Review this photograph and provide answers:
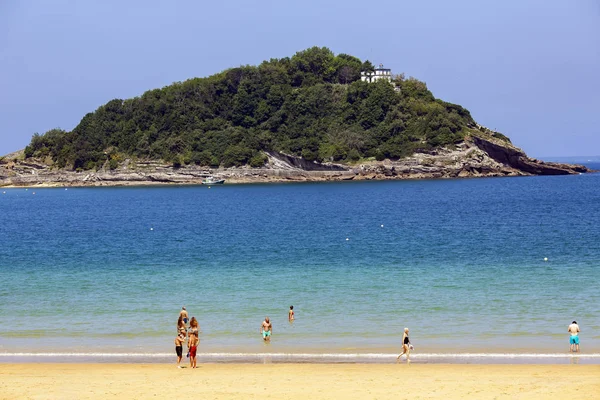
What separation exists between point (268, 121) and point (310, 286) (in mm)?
122400

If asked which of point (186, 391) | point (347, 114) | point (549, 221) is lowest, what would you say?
point (186, 391)

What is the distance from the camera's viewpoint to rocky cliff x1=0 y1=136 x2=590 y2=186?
14262 centimetres

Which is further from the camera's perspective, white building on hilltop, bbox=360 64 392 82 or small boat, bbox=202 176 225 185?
white building on hilltop, bbox=360 64 392 82

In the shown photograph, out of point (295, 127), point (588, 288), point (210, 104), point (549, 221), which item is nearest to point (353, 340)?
point (588, 288)

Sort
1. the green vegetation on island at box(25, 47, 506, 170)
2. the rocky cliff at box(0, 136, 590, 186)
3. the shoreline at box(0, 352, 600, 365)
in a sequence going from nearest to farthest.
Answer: the shoreline at box(0, 352, 600, 365)
the rocky cliff at box(0, 136, 590, 186)
the green vegetation on island at box(25, 47, 506, 170)

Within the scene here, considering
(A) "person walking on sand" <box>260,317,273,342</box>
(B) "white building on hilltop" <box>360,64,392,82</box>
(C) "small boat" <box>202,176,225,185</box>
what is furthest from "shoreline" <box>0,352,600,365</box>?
(B) "white building on hilltop" <box>360,64,392,82</box>

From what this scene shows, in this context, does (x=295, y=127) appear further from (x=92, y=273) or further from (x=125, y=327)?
(x=125, y=327)

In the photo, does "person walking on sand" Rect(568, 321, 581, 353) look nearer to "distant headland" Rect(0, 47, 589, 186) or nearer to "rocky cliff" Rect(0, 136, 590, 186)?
"distant headland" Rect(0, 47, 589, 186)

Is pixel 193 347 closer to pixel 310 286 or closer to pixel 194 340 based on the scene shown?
pixel 194 340

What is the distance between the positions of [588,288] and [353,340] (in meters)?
12.8

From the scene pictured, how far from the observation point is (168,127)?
157m

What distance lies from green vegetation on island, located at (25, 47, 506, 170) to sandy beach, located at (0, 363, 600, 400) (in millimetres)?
122060

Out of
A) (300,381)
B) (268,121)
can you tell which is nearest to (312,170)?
(268,121)

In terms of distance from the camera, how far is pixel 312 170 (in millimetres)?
146625
